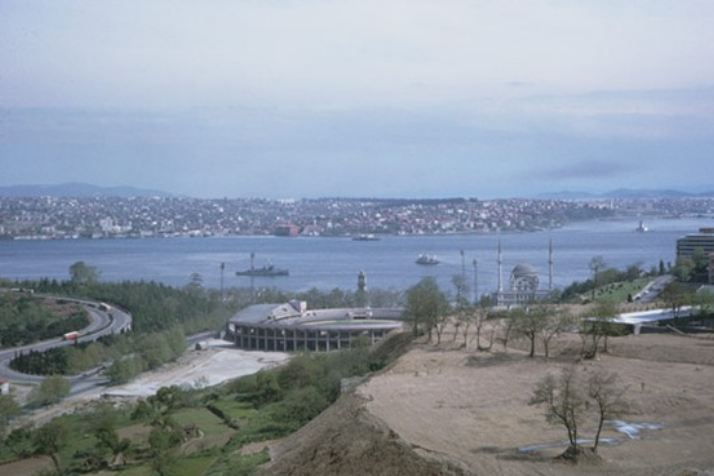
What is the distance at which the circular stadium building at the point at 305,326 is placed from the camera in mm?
21422

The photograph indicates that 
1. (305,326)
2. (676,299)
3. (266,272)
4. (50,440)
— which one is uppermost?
→ (676,299)

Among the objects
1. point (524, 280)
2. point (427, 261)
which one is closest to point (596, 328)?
point (524, 280)

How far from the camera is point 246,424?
11734 millimetres

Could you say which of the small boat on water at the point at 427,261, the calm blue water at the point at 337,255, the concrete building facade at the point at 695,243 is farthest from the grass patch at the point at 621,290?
the small boat on water at the point at 427,261

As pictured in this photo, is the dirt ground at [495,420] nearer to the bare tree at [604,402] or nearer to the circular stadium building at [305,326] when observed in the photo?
the bare tree at [604,402]

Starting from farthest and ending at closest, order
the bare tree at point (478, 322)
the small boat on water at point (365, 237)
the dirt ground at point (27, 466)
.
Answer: the small boat on water at point (365, 237) → the bare tree at point (478, 322) → the dirt ground at point (27, 466)

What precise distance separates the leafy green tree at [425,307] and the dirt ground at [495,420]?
5.81ft

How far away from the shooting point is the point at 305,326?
22031 millimetres

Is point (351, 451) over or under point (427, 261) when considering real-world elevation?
over

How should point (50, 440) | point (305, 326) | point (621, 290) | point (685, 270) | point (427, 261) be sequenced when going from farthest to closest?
point (427, 261) < point (305, 326) < point (621, 290) < point (685, 270) < point (50, 440)

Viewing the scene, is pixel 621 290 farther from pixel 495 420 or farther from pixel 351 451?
pixel 351 451

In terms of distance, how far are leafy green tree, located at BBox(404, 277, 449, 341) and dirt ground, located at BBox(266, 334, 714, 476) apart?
5.81ft

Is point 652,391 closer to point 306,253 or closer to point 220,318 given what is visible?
point 220,318

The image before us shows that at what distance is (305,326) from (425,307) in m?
8.80
